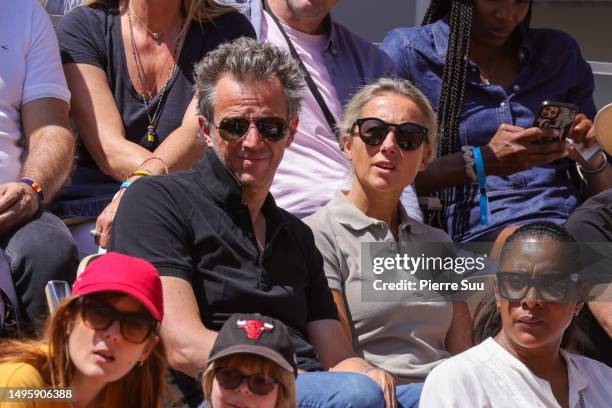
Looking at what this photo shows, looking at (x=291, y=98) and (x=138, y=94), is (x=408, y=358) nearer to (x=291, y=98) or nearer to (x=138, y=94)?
(x=291, y=98)

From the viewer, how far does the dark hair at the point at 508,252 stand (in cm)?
358

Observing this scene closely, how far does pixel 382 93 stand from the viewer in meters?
4.29

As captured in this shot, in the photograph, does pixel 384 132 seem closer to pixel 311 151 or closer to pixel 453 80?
pixel 311 151

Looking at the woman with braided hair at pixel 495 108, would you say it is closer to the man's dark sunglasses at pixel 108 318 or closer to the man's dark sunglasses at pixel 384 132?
the man's dark sunglasses at pixel 384 132

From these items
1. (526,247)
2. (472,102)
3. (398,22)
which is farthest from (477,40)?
(526,247)

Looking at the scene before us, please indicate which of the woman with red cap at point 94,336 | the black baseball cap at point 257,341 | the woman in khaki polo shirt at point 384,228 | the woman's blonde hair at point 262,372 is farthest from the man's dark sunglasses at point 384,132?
the woman with red cap at point 94,336

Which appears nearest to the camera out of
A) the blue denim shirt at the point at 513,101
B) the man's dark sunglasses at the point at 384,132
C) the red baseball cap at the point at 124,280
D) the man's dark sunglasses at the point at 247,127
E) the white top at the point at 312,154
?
the red baseball cap at the point at 124,280

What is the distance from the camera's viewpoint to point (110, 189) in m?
4.36

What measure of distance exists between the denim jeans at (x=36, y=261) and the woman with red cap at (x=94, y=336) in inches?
24.8

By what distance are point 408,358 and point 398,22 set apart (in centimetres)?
292

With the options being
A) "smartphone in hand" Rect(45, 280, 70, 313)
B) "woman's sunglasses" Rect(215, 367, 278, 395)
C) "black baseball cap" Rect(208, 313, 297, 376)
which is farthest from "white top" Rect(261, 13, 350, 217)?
"woman's sunglasses" Rect(215, 367, 278, 395)

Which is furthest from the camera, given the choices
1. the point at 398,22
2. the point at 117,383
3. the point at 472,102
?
the point at 398,22

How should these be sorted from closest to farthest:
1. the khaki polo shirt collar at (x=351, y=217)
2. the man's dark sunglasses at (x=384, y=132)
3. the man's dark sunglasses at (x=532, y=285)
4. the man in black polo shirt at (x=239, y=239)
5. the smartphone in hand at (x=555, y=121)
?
1. the man in black polo shirt at (x=239, y=239)
2. the man's dark sunglasses at (x=532, y=285)
3. the khaki polo shirt collar at (x=351, y=217)
4. the man's dark sunglasses at (x=384, y=132)
5. the smartphone in hand at (x=555, y=121)

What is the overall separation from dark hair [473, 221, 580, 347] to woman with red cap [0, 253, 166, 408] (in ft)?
4.05
